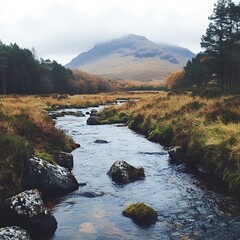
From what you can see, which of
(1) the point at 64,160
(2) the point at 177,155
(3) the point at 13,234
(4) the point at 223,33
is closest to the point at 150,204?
(3) the point at 13,234

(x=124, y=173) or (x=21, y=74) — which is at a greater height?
(x=21, y=74)

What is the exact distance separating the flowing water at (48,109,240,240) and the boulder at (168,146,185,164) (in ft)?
1.75

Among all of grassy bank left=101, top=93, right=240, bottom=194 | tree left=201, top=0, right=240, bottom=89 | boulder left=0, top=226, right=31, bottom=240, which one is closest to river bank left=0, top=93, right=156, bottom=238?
boulder left=0, top=226, right=31, bottom=240

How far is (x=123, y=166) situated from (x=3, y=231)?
28.1ft

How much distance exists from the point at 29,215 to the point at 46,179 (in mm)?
3636

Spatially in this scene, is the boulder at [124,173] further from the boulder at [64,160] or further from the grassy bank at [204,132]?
the grassy bank at [204,132]

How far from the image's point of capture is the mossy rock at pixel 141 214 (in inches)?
484

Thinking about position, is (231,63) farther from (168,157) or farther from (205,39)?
(168,157)

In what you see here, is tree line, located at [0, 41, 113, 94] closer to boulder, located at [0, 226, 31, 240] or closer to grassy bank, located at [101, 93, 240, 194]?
grassy bank, located at [101, 93, 240, 194]

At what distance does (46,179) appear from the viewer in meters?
15.0

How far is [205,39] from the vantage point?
A: 223 feet

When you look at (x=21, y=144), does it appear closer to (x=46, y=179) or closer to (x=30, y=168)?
(x=30, y=168)

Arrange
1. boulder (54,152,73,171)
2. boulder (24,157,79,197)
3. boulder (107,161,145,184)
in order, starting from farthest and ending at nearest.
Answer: boulder (54,152,73,171) < boulder (107,161,145,184) < boulder (24,157,79,197)

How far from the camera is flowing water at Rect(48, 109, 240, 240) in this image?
37.3 feet
